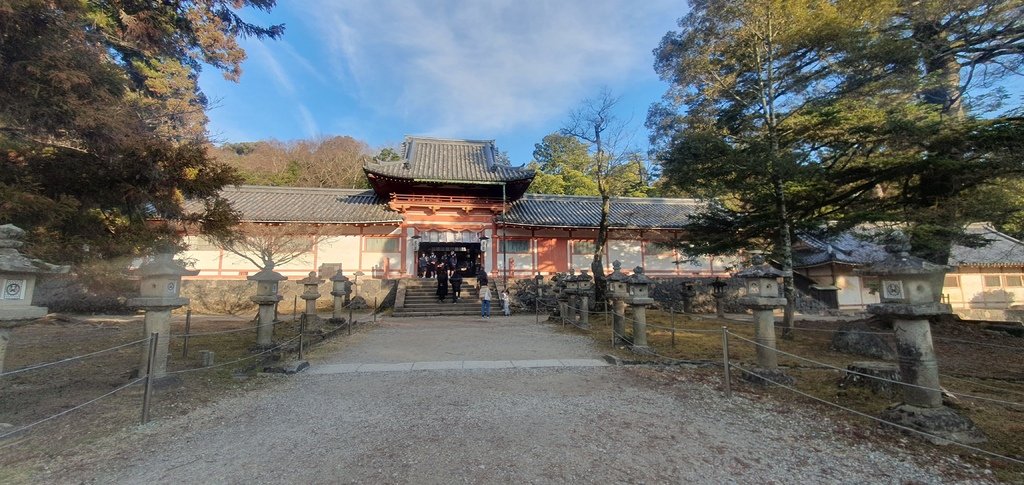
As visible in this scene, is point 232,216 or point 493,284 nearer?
point 232,216

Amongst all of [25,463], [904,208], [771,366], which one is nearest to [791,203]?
[904,208]

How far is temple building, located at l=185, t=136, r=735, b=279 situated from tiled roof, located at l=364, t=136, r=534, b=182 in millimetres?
63

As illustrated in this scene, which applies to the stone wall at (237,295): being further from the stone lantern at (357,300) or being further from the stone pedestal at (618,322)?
the stone pedestal at (618,322)

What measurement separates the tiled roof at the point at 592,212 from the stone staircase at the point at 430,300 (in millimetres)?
3681

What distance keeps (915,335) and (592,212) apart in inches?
703

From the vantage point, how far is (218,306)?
17531mm

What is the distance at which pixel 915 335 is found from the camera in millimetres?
4242

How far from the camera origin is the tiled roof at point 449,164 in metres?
18.8

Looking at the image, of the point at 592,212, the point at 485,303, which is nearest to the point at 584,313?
the point at 485,303

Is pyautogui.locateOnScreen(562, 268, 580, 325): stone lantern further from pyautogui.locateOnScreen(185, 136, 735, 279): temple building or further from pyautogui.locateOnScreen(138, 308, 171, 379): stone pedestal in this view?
pyautogui.locateOnScreen(138, 308, 171, 379): stone pedestal

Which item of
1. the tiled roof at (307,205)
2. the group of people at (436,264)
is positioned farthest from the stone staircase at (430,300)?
the tiled roof at (307,205)

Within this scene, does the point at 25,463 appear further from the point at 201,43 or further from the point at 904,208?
the point at 904,208

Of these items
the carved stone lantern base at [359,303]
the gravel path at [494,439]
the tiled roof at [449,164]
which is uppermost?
the tiled roof at [449,164]

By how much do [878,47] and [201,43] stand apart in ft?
49.0
